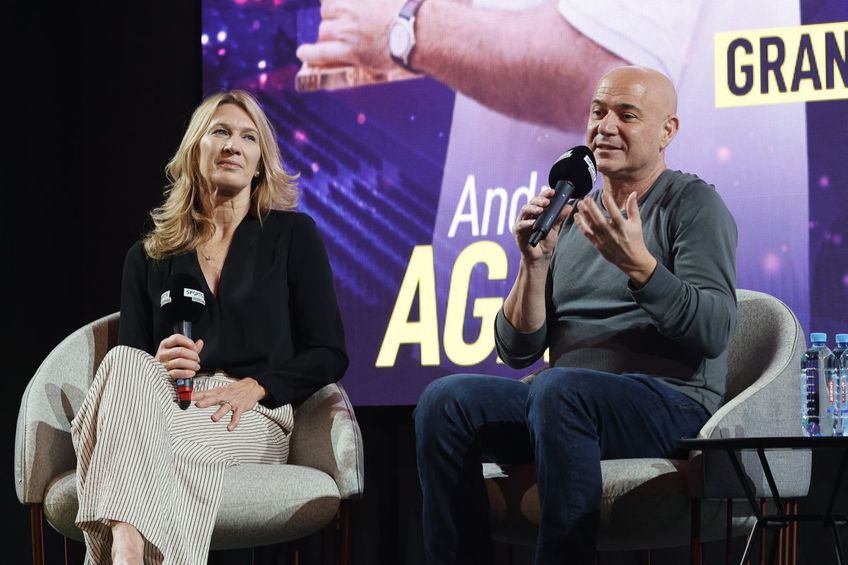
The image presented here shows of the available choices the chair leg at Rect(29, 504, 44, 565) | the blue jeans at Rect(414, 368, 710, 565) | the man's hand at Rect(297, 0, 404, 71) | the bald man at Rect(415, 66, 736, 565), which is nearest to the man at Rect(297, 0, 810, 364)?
the man's hand at Rect(297, 0, 404, 71)

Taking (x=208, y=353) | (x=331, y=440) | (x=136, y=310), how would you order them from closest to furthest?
1. (x=331, y=440)
2. (x=208, y=353)
3. (x=136, y=310)

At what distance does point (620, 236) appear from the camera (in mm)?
2059

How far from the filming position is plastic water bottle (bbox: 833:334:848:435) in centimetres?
265

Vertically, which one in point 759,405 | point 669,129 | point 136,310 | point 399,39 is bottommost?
point 759,405

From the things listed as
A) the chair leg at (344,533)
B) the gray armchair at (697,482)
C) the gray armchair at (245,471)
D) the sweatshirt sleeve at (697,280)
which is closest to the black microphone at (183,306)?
the gray armchair at (245,471)

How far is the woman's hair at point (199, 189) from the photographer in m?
2.82

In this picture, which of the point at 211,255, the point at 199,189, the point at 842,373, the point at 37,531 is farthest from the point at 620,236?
the point at 37,531

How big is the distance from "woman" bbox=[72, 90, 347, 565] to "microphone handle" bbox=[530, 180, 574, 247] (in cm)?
71

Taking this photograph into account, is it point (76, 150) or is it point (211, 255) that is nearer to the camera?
point (211, 255)

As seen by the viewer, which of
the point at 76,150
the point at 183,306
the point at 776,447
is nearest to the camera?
the point at 776,447

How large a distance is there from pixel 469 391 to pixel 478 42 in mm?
1585

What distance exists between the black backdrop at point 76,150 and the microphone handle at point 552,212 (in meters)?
2.15

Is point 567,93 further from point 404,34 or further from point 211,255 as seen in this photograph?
point 211,255

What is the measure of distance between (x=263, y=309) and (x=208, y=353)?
174mm
